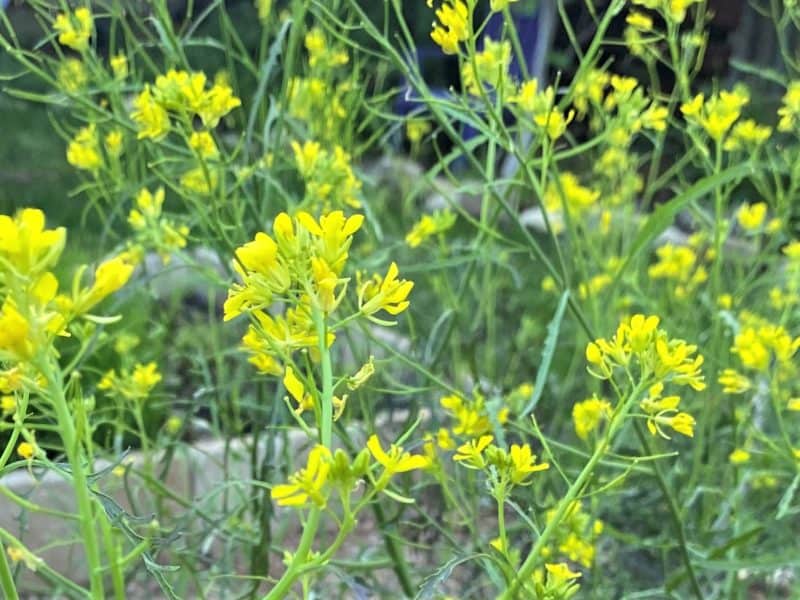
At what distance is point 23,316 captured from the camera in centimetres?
36

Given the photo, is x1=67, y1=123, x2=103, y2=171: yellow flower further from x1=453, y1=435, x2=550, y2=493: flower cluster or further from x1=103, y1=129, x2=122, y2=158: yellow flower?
x1=453, y1=435, x2=550, y2=493: flower cluster

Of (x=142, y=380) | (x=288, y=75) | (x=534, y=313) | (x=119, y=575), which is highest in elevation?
(x=288, y=75)

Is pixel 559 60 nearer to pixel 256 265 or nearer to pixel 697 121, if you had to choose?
pixel 697 121

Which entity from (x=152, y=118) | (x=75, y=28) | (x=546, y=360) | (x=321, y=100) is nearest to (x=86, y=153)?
(x=75, y=28)

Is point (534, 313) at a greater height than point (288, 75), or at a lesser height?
lesser

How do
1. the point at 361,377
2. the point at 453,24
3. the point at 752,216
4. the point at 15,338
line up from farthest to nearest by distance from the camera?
the point at 752,216 → the point at 453,24 → the point at 361,377 → the point at 15,338

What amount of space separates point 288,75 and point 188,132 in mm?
164

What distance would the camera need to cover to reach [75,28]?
108 cm

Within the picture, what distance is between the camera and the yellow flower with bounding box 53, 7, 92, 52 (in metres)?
1.01

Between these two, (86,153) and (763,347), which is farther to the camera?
(86,153)

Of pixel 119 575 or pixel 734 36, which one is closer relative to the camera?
pixel 119 575

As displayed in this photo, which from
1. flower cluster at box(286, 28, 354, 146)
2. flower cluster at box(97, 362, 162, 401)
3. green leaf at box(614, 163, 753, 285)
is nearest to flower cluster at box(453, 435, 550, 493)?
green leaf at box(614, 163, 753, 285)

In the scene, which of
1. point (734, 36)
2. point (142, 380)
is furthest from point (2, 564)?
point (734, 36)

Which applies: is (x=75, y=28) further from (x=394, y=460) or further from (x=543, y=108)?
(x=394, y=460)
